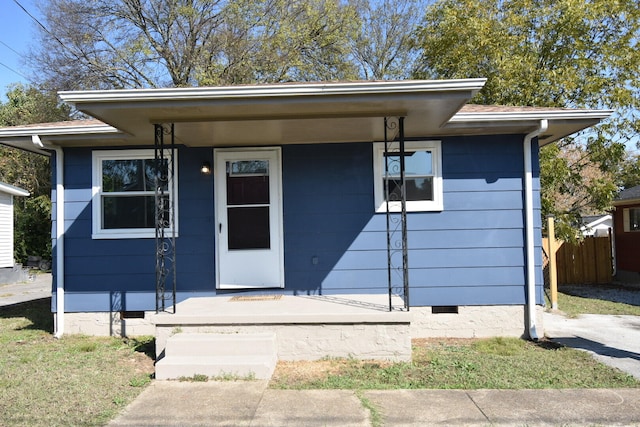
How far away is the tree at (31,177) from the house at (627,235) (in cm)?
2041

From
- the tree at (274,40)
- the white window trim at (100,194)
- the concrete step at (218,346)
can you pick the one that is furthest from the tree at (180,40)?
the concrete step at (218,346)

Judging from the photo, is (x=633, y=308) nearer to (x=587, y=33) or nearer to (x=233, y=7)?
(x=587, y=33)

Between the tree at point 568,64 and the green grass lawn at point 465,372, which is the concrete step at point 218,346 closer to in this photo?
the green grass lawn at point 465,372

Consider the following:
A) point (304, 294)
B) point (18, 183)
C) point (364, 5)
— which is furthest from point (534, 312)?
point (18, 183)

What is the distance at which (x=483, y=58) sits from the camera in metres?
11.2

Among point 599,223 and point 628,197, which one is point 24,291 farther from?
point 599,223

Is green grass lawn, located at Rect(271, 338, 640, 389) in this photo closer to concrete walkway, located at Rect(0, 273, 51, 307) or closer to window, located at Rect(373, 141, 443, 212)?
window, located at Rect(373, 141, 443, 212)

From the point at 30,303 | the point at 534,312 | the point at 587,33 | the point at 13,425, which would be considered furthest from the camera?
the point at 587,33

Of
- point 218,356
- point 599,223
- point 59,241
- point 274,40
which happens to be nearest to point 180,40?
point 274,40

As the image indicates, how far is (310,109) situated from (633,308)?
Answer: 293 inches

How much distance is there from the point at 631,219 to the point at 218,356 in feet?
Answer: 44.8

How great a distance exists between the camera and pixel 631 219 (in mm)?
13688

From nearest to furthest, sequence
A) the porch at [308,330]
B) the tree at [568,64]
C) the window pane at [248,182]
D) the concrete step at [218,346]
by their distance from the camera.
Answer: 1. the concrete step at [218,346]
2. the porch at [308,330]
3. the window pane at [248,182]
4. the tree at [568,64]

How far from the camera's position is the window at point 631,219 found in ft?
44.1
